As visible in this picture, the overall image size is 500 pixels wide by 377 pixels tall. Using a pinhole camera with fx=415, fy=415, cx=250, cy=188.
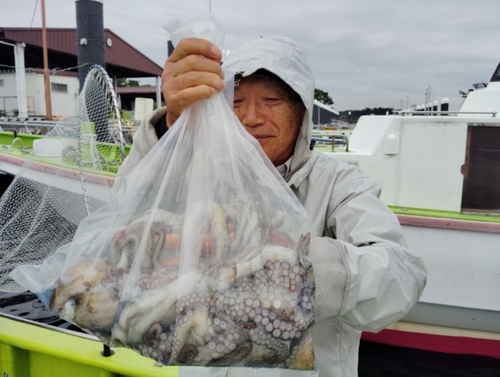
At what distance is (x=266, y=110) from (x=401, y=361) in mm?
4099

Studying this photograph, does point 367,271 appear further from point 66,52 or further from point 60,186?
point 66,52

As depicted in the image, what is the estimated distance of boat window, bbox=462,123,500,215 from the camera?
4.10 metres

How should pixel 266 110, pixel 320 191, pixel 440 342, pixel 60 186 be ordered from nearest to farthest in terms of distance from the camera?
pixel 320 191 < pixel 266 110 < pixel 60 186 < pixel 440 342

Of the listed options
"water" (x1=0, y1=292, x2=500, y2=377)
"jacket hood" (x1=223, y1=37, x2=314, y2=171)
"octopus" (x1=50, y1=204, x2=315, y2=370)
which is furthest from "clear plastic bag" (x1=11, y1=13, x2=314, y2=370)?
"water" (x1=0, y1=292, x2=500, y2=377)

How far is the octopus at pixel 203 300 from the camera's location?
807 millimetres

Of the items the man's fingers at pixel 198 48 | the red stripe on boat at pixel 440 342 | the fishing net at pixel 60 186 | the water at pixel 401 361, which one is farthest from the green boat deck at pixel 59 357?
the red stripe on boat at pixel 440 342

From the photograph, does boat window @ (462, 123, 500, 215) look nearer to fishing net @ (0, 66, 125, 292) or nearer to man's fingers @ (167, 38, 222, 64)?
fishing net @ (0, 66, 125, 292)

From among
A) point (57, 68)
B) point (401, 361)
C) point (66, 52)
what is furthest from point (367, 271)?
point (66, 52)

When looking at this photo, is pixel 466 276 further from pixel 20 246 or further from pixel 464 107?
pixel 20 246

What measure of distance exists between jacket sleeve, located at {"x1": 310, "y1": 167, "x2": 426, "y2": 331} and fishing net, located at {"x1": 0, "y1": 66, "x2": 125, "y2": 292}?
165 centimetres

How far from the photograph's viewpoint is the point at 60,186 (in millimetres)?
3818

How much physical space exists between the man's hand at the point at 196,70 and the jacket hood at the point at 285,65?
11.8 inches

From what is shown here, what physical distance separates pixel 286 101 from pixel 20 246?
2147mm

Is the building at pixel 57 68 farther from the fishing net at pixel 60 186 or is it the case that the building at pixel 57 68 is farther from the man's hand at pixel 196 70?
the man's hand at pixel 196 70
